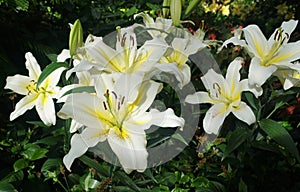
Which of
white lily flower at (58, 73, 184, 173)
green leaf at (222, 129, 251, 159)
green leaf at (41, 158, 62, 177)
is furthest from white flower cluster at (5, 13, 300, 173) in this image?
green leaf at (41, 158, 62, 177)

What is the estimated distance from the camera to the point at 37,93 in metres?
1.03

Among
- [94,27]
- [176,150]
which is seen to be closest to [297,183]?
[176,150]

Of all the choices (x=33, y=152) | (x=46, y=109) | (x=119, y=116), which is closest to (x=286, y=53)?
(x=119, y=116)

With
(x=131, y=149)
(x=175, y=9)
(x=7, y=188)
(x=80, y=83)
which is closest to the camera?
(x=131, y=149)

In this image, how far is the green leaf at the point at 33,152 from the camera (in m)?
1.20

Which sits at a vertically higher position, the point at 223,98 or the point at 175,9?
the point at 175,9

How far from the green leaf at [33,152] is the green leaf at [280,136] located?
21.9 inches

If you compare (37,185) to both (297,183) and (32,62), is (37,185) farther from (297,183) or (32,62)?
(297,183)

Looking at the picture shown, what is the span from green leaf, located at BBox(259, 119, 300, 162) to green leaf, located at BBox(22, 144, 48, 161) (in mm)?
556

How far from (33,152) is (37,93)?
0.86 feet

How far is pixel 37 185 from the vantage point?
121cm

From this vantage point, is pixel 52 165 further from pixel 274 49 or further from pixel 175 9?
pixel 274 49

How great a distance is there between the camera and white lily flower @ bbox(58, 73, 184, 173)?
0.78m

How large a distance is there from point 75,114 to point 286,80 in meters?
0.44
